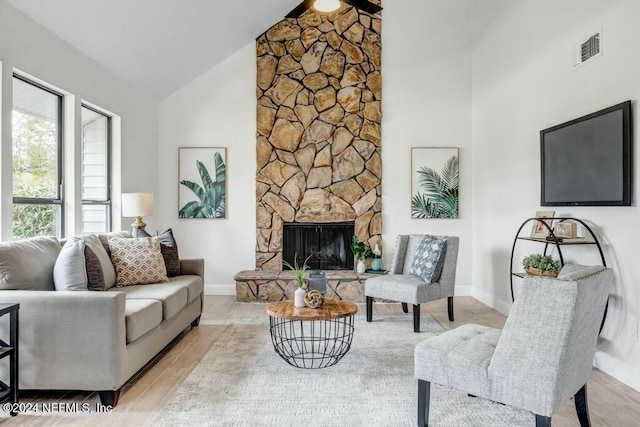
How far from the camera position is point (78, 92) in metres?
4.02

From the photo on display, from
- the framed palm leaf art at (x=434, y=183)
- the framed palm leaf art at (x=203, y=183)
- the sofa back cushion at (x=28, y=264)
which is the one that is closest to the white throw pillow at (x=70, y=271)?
the sofa back cushion at (x=28, y=264)

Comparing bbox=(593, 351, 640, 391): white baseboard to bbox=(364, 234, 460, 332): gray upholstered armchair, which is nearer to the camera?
bbox=(593, 351, 640, 391): white baseboard

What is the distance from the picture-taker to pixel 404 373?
3.05 meters

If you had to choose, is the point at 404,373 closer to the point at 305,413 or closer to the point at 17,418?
the point at 305,413

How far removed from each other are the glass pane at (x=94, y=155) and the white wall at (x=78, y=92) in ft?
0.47

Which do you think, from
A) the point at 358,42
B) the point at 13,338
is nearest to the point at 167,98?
the point at 358,42

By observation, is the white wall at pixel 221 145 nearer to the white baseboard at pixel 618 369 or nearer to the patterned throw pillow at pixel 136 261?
the patterned throw pillow at pixel 136 261

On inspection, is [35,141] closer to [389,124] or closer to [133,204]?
[133,204]

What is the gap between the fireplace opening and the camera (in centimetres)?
581

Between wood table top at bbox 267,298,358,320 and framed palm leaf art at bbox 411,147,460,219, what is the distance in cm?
283

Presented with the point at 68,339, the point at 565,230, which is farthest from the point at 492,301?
the point at 68,339

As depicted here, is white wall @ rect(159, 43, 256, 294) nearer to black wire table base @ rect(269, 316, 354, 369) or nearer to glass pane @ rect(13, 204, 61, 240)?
glass pane @ rect(13, 204, 61, 240)

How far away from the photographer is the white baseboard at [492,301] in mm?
4693

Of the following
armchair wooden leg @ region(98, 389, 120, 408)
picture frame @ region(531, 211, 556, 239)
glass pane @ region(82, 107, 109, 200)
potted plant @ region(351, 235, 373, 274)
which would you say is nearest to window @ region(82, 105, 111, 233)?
glass pane @ region(82, 107, 109, 200)
